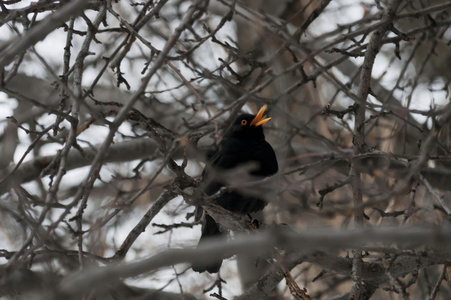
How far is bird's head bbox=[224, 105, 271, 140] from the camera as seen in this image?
6.48 m

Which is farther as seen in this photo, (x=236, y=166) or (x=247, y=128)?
(x=247, y=128)

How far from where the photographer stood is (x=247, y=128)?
256 inches

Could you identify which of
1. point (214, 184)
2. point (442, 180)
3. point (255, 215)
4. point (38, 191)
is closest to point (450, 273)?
point (442, 180)

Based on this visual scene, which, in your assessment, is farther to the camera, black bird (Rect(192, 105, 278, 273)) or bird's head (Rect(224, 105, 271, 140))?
bird's head (Rect(224, 105, 271, 140))

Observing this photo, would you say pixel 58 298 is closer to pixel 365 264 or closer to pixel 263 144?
pixel 365 264

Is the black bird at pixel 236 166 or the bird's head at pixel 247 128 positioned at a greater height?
the bird's head at pixel 247 128

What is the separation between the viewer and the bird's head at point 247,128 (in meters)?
6.48

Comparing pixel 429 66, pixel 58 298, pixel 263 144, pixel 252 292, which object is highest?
pixel 429 66

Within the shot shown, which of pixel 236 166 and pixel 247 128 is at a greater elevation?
pixel 247 128

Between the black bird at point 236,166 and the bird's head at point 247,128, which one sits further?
the bird's head at point 247,128

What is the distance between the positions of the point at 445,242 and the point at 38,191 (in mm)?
5953

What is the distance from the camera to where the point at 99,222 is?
3.32m

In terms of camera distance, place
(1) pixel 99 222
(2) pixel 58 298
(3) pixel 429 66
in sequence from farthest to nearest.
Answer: (3) pixel 429 66 < (1) pixel 99 222 < (2) pixel 58 298

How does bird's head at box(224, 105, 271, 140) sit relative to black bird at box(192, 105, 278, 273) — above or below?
above
